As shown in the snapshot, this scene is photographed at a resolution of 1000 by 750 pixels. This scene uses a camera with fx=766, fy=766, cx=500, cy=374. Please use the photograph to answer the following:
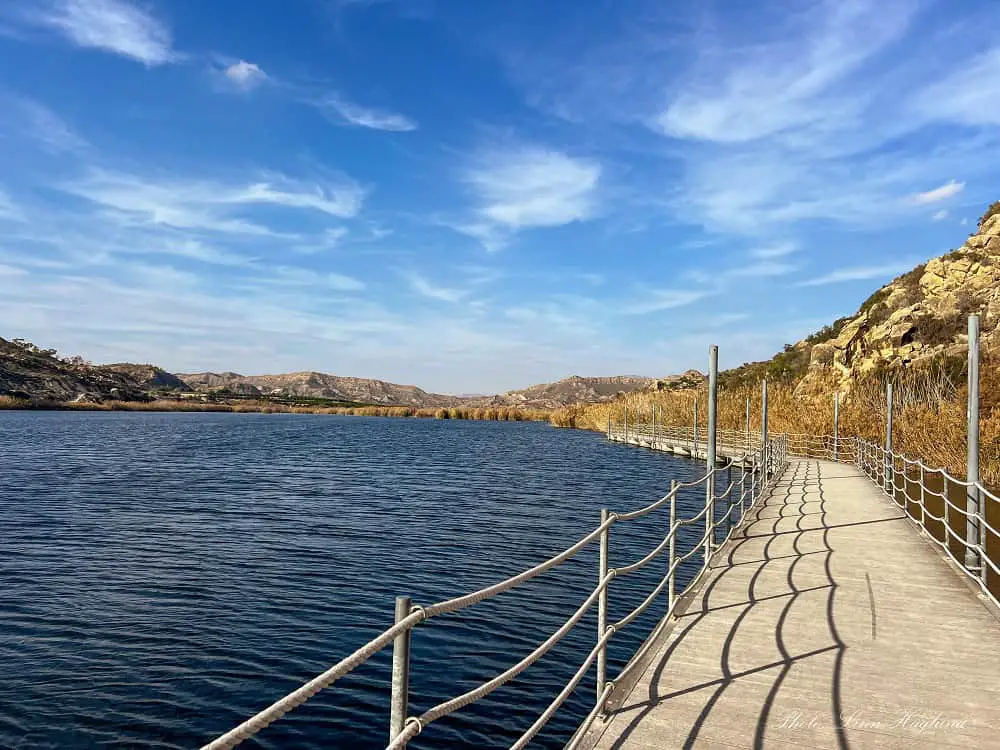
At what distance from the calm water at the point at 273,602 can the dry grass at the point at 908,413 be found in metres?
8.11

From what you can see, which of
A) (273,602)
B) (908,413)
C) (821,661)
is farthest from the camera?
(908,413)

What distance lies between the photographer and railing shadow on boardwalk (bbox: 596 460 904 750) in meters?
4.74

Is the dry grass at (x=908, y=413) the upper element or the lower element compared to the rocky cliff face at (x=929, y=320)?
lower

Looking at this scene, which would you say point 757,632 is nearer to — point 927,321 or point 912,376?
point 912,376

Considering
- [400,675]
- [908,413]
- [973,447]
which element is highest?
[908,413]

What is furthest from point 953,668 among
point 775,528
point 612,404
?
point 612,404

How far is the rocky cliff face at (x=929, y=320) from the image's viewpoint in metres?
41.6

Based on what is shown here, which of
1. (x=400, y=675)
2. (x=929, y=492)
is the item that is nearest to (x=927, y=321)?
(x=929, y=492)

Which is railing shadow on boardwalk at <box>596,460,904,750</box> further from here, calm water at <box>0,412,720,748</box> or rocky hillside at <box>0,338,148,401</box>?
rocky hillside at <box>0,338,148,401</box>

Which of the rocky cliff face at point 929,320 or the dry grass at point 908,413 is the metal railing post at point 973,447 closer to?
the dry grass at point 908,413

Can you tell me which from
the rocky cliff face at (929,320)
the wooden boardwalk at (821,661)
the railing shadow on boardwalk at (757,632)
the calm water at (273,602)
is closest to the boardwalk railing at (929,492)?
the wooden boardwalk at (821,661)

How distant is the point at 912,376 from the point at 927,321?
15187 mm

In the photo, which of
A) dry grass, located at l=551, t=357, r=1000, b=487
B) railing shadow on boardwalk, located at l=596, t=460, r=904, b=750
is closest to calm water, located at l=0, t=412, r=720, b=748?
railing shadow on boardwalk, located at l=596, t=460, r=904, b=750

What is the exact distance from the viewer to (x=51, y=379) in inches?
5576
